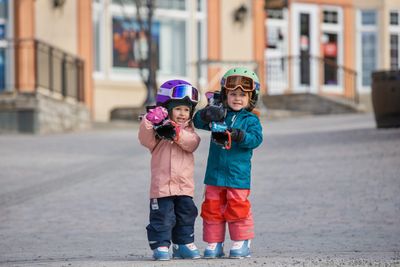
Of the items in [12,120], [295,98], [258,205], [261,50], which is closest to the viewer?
[258,205]

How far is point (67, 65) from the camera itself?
25.7 metres

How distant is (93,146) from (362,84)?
17.6 m

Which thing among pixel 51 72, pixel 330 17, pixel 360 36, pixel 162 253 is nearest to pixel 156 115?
pixel 162 253

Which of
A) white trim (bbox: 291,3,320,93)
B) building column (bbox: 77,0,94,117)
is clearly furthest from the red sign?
building column (bbox: 77,0,94,117)

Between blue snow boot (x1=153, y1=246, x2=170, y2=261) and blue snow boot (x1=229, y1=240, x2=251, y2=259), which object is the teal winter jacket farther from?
blue snow boot (x1=153, y1=246, x2=170, y2=261)

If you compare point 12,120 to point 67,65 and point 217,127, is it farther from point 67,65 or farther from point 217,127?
point 217,127

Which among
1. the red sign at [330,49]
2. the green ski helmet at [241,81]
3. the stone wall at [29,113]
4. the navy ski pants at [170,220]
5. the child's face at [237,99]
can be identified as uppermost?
the green ski helmet at [241,81]

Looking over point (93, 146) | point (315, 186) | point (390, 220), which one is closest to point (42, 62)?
point (93, 146)

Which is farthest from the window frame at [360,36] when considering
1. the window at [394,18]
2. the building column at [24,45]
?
the building column at [24,45]

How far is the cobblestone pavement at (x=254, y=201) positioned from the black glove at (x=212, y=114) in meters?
0.82

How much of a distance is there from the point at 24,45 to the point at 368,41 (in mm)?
13765

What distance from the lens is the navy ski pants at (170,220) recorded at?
7387 millimetres

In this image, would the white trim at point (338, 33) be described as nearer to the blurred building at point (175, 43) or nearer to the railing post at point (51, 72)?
the blurred building at point (175, 43)

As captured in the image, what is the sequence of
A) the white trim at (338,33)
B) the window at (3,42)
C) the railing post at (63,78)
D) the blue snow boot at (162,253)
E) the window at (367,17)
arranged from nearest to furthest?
1. the blue snow boot at (162,253)
2. the railing post at (63,78)
3. the window at (3,42)
4. the white trim at (338,33)
5. the window at (367,17)
